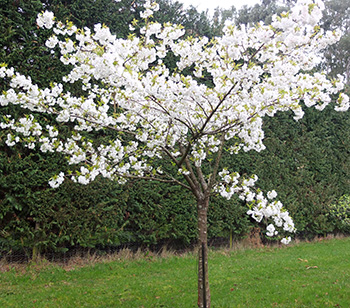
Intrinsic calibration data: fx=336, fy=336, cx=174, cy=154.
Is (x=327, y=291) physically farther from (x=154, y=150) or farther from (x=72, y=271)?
(x=72, y=271)

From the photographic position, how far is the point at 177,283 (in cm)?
476

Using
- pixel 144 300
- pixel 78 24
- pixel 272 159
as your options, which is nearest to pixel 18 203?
pixel 144 300

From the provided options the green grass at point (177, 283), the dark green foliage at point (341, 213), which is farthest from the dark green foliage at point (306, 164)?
the green grass at point (177, 283)

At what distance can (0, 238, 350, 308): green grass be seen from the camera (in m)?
3.99

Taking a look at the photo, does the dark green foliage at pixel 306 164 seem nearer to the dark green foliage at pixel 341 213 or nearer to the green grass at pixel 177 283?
the dark green foliage at pixel 341 213

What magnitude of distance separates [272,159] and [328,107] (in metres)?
2.96

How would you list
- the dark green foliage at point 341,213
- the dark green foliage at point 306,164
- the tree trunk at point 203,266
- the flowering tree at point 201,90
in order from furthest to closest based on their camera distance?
the dark green foliage at point 341,213, the dark green foliage at point 306,164, the tree trunk at point 203,266, the flowering tree at point 201,90

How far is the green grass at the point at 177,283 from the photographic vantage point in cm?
399

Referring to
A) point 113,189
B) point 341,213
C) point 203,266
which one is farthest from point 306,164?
point 203,266

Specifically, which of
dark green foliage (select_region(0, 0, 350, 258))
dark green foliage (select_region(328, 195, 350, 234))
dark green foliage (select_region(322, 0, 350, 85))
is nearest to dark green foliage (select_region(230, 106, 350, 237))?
dark green foliage (select_region(0, 0, 350, 258))

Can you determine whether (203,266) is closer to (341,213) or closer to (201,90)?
(201,90)

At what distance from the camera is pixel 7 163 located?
480 centimetres

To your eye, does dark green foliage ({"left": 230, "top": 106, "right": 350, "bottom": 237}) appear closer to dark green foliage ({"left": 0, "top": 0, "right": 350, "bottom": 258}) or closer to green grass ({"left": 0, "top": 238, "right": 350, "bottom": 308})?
dark green foliage ({"left": 0, "top": 0, "right": 350, "bottom": 258})

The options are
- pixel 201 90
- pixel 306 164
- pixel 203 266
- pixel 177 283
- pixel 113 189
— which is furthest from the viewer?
pixel 306 164
